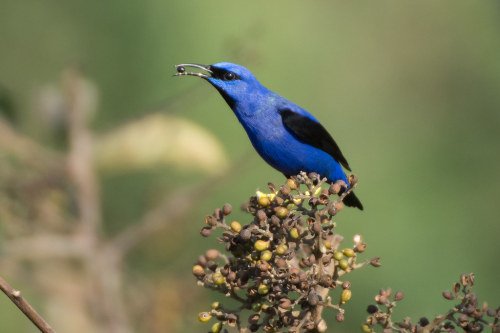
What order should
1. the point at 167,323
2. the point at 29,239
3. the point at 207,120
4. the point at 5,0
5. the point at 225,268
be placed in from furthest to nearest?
the point at 5,0, the point at 207,120, the point at 167,323, the point at 29,239, the point at 225,268

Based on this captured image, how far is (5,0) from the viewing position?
9.02m

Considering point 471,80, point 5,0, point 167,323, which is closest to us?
point 167,323

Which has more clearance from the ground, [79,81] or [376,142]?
[376,142]

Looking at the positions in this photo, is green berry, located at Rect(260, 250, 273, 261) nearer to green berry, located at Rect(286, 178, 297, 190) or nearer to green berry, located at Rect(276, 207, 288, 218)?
green berry, located at Rect(276, 207, 288, 218)

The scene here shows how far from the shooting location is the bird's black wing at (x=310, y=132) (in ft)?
13.4

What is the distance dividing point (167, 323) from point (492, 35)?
23.7 ft

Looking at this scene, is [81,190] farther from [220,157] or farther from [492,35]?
[492,35]

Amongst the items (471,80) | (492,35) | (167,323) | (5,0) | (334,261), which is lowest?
(334,261)

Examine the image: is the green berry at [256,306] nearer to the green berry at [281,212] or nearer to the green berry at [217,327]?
the green berry at [217,327]

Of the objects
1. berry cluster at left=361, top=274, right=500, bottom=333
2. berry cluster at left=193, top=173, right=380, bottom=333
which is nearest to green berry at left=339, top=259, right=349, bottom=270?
berry cluster at left=193, top=173, right=380, bottom=333

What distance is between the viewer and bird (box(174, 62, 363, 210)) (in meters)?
4.04

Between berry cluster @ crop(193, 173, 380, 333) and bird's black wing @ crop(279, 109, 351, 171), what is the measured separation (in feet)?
4.62

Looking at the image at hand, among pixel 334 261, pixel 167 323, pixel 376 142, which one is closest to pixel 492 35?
pixel 376 142

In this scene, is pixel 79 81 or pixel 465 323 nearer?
pixel 465 323
